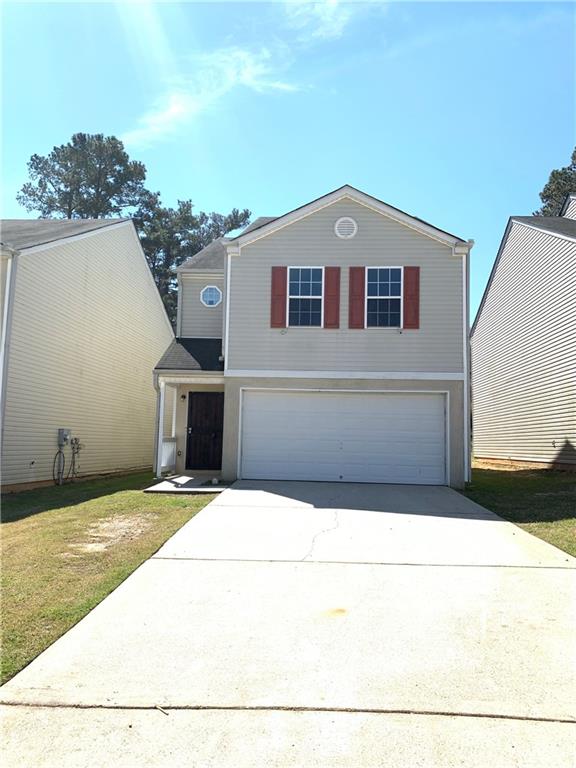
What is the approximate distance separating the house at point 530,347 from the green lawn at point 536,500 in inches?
92.3

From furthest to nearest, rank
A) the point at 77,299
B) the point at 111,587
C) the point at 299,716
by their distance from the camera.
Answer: the point at 77,299 → the point at 111,587 → the point at 299,716

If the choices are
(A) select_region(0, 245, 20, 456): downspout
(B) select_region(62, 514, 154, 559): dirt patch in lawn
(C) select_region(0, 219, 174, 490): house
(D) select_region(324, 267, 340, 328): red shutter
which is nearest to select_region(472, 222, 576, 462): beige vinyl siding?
(D) select_region(324, 267, 340, 328): red shutter

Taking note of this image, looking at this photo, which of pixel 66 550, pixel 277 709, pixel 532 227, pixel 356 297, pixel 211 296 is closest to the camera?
pixel 277 709

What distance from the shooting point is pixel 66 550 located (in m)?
6.61

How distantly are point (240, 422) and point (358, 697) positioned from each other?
31.8 feet

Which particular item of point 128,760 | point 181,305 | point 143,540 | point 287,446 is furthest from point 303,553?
point 181,305

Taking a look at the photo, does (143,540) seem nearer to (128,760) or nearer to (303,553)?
(303,553)

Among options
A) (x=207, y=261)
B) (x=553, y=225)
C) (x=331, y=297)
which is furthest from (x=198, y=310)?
(x=553, y=225)

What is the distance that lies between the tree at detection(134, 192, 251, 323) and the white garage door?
24607 mm

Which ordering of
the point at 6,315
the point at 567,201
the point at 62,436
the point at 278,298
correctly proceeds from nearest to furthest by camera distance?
the point at 6,315 → the point at 278,298 → the point at 62,436 → the point at 567,201

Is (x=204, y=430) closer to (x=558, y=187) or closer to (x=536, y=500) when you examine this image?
(x=536, y=500)

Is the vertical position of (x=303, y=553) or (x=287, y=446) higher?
(x=287, y=446)

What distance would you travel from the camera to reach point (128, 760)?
9.11 ft

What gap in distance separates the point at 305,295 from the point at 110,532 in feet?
24.4
